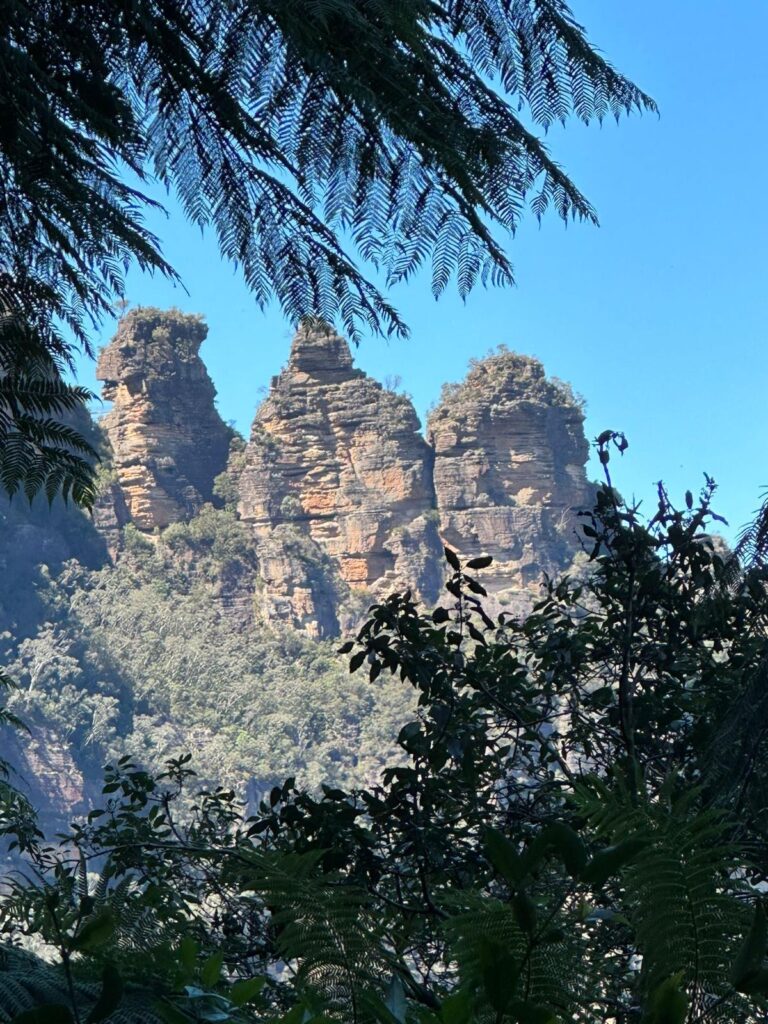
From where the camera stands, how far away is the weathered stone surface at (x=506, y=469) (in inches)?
1459

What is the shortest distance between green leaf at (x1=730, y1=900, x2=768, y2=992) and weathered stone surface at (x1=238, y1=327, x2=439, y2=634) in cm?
3552

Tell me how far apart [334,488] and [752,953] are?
36.9 m

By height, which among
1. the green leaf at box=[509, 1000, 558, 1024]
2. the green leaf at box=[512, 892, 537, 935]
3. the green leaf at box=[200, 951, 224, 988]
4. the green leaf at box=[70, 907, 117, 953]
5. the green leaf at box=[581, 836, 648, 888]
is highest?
the green leaf at box=[581, 836, 648, 888]

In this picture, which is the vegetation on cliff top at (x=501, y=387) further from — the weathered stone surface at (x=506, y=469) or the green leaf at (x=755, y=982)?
the green leaf at (x=755, y=982)

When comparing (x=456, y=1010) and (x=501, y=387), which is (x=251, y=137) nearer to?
(x=456, y=1010)

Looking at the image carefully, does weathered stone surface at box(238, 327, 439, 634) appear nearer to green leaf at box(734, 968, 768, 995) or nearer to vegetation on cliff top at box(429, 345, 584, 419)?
vegetation on cliff top at box(429, 345, 584, 419)

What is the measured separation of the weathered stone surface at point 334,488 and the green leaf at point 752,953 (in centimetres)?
3552

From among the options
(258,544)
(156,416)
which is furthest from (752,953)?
(156,416)

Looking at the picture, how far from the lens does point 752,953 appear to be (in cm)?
47

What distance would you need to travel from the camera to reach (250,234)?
1.47 meters

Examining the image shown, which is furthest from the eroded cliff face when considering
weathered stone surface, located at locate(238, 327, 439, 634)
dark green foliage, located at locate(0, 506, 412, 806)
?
dark green foliage, located at locate(0, 506, 412, 806)

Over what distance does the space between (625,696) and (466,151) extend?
95 cm

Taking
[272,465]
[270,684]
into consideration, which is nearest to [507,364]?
[272,465]

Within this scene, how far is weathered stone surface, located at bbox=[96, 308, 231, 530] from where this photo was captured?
3822 cm
